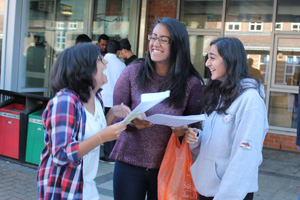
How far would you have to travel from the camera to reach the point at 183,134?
2.30 meters

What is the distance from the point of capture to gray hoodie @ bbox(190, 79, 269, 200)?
1.92 m

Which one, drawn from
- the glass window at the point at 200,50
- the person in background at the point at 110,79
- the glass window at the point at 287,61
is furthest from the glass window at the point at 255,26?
the person in background at the point at 110,79

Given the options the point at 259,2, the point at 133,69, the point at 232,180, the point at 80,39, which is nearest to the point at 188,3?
the point at 259,2

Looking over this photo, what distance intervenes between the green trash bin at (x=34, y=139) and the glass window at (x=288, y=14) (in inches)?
218

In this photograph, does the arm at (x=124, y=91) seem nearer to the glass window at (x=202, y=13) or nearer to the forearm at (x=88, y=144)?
the forearm at (x=88, y=144)

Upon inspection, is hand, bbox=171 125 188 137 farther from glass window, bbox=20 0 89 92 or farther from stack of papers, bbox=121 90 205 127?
glass window, bbox=20 0 89 92

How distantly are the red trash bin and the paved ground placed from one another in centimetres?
15

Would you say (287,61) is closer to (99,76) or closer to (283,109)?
(283,109)

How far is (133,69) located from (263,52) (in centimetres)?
640

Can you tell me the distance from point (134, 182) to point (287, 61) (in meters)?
6.61

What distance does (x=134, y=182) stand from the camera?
2.36 m

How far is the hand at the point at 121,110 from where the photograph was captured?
2.22m

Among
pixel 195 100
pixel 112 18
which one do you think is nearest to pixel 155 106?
pixel 195 100

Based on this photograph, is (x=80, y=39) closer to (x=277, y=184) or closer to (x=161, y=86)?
(x=277, y=184)
